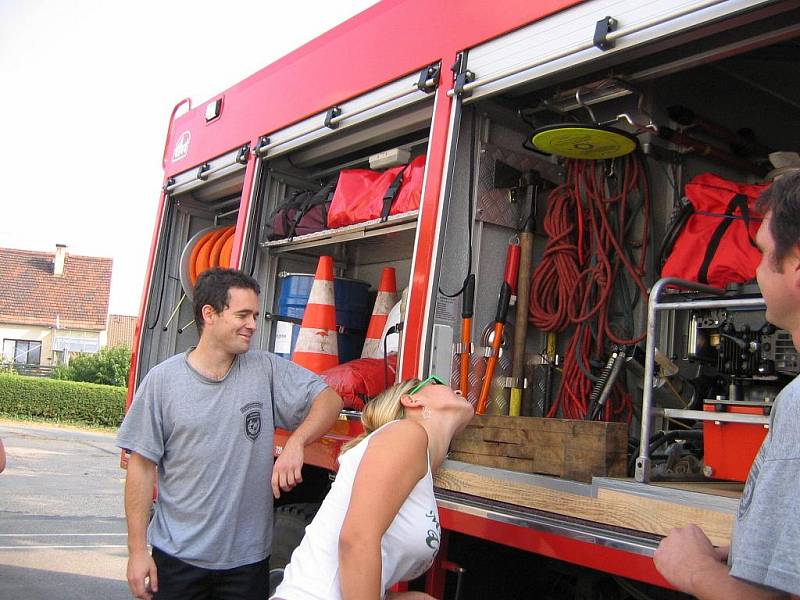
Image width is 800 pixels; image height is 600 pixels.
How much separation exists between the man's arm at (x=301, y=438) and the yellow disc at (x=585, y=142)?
4.35 ft

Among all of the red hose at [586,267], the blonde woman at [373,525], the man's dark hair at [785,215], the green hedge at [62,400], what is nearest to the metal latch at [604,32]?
the red hose at [586,267]

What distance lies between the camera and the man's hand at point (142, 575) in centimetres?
273

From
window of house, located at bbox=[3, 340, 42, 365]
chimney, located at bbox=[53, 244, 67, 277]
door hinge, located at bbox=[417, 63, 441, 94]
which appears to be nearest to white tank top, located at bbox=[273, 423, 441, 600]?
door hinge, located at bbox=[417, 63, 441, 94]

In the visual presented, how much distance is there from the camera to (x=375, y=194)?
421cm

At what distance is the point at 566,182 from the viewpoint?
3.94 metres

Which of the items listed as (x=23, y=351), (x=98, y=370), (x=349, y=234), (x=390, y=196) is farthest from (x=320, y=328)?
(x=23, y=351)

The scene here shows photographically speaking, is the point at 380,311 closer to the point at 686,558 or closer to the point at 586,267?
the point at 586,267

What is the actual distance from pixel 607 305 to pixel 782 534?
261 cm

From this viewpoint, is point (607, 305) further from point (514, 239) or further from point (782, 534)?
point (782, 534)

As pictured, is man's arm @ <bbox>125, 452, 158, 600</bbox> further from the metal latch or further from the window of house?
the window of house

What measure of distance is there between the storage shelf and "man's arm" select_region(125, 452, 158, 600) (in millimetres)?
1594

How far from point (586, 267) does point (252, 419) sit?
1702 mm

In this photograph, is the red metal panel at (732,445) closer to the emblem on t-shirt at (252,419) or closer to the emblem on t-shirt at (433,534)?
the emblem on t-shirt at (433,534)

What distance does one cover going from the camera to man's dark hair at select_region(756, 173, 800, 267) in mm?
1236
